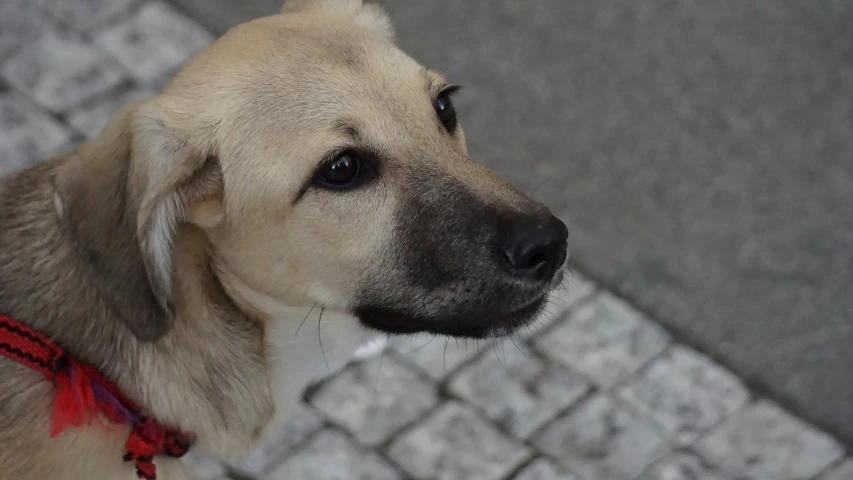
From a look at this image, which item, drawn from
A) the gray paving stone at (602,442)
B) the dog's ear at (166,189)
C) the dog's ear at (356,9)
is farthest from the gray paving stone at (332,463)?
the dog's ear at (356,9)

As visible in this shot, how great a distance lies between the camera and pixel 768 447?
413 centimetres

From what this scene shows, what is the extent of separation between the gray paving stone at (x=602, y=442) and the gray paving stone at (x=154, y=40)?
3.14 m

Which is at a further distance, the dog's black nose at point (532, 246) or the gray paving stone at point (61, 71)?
the gray paving stone at point (61, 71)

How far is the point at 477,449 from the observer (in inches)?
159

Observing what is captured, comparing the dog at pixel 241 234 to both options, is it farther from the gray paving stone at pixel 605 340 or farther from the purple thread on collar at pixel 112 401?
the gray paving stone at pixel 605 340

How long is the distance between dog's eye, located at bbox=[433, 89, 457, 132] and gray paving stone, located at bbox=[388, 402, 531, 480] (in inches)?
68.9

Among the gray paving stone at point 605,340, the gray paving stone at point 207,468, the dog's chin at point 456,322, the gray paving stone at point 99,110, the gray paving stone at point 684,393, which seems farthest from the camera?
the gray paving stone at point 99,110

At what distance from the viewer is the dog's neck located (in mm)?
2387

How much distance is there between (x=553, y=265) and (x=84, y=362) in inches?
58.0

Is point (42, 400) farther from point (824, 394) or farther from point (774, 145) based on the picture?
point (774, 145)

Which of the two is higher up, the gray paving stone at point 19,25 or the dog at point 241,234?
the dog at point 241,234

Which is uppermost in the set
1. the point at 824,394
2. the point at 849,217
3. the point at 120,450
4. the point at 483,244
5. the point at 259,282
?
the point at 483,244

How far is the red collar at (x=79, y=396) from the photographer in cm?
244

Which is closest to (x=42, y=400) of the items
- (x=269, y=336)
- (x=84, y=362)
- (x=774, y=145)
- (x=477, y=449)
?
(x=84, y=362)
